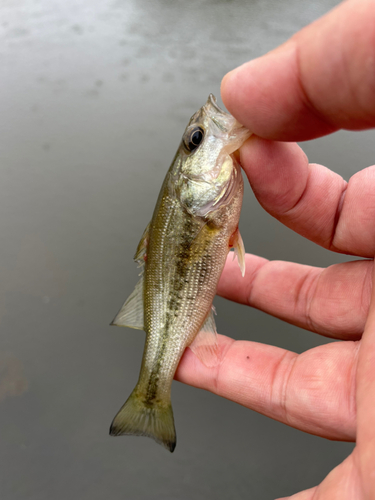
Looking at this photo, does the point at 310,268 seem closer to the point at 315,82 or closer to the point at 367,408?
the point at 367,408

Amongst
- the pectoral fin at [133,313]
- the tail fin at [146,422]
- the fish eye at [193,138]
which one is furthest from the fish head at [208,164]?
the tail fin at [146,422]

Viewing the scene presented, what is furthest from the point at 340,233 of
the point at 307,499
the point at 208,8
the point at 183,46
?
the point at 208,8

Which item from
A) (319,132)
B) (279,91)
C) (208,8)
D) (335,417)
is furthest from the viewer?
(208,8)

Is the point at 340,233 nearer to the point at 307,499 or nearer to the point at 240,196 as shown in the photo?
the point at 240,196

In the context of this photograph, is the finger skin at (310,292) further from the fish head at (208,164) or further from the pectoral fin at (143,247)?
the fish head at (208,164)

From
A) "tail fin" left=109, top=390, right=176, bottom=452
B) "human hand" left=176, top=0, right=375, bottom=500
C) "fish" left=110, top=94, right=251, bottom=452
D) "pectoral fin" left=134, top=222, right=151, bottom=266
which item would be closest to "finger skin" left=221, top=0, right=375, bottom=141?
"human hand" left=176, top=0, right=375, bottom=500

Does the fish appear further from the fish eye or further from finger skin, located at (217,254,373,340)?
finger skin, located at (217,254,373,340)

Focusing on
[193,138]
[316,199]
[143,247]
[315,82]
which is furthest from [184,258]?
[315,82]

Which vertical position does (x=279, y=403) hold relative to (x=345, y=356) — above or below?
below
